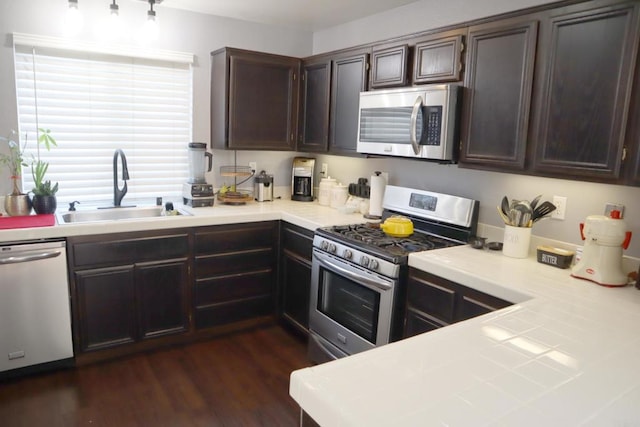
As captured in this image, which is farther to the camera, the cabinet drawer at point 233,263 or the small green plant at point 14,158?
the cabinet drawer at point 233,263

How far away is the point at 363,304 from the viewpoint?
2539mm

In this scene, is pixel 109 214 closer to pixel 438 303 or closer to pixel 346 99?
pixel 346 99

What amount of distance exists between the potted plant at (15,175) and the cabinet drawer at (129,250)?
43cm

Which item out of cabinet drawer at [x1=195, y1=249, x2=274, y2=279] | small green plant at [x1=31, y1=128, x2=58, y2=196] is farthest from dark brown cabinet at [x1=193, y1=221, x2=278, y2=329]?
small green plant at [x1=31, y1=128, x2=58, y2=196]

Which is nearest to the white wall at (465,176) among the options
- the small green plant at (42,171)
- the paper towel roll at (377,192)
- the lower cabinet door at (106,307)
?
the paper towel roll at (377,192)

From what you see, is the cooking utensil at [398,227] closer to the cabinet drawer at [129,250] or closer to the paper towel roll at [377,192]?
the paper towel roll at [377,192]

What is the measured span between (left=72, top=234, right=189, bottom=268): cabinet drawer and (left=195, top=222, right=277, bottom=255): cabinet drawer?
12cm

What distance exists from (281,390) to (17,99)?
99.5 inches

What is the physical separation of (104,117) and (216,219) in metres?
1.15

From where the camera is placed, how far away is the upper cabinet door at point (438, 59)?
2426 mm

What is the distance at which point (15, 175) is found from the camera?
9.23ft

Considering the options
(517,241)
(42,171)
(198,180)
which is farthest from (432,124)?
(42,171)

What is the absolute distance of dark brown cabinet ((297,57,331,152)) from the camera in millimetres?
3420

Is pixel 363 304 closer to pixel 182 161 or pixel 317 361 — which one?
pixel 317 361
